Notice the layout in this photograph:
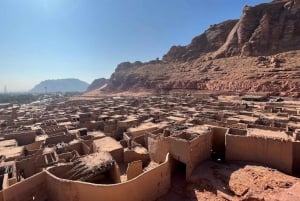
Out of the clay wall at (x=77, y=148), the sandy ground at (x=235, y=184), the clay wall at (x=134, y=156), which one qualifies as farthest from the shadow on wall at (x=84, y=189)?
the clay wall at (x=77, y=148)

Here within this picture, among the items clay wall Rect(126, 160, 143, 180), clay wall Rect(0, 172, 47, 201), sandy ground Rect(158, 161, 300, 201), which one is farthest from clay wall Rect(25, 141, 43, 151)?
sandy ground Rect(158, 161, 300, 201)

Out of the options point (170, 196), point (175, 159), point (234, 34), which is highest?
point (234, 34)

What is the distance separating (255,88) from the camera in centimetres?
5100

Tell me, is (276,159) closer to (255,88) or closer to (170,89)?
(255,88)

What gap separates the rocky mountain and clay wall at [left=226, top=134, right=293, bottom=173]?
37003 mm

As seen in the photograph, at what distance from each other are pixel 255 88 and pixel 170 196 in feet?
147

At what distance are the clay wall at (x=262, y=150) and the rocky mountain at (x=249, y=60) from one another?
37.0 metres

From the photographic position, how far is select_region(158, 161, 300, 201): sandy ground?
34.7ft

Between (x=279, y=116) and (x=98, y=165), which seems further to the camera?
(x=279, y=116)

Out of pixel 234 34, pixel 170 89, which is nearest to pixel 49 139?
pixel 170 89

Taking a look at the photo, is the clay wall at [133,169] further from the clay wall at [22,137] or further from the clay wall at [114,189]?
the clay wall at [22,137]

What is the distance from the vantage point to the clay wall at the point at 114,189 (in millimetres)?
10359

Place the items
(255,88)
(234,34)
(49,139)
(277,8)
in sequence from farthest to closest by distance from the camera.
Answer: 1. (234,34)
2. (277,8)
3. (255,88)
4. (49,139)

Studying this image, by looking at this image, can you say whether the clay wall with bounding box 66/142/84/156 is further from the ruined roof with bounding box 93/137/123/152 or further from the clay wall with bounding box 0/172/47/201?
the clay wall with bounding box 0/172/47/201
